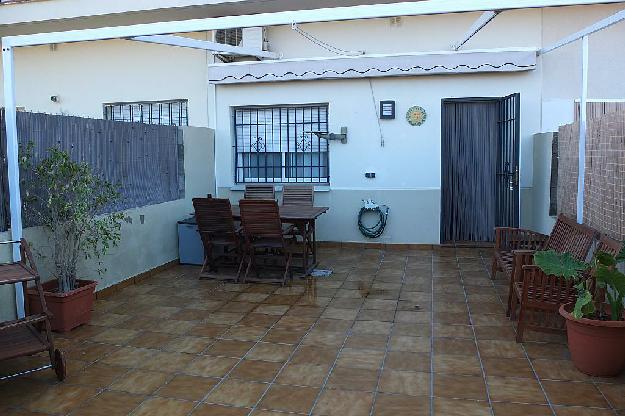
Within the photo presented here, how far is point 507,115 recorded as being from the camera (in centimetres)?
758

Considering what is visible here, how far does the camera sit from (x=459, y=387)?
352 cm

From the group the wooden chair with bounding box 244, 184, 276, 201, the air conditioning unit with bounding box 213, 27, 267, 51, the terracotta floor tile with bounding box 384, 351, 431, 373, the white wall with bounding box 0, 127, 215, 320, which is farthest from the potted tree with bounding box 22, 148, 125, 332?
the air conditioning unit with bounding box 213, 27, 267, 51

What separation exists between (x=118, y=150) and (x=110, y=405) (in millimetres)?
3467

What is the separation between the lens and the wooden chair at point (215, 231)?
625cm

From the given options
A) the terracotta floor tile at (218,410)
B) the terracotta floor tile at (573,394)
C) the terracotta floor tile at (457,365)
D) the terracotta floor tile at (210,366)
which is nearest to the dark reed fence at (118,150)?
the terracotta floor tile at (210,366)

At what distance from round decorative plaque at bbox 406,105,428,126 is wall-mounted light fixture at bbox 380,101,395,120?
242 mm

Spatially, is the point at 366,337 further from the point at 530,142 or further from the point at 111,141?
the point at 530,142

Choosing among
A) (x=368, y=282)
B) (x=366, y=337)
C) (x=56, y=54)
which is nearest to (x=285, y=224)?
(x=368, y=282)

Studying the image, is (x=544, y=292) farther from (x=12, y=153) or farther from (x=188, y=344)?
(x=12, y=153)

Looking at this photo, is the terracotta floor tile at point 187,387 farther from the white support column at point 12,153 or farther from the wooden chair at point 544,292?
the wooden chair at point 544,292

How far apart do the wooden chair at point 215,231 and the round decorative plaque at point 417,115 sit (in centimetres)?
325

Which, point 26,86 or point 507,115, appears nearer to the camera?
point 507,115

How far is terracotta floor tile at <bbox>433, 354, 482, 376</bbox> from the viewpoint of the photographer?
377cm

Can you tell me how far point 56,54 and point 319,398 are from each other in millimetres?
8320
